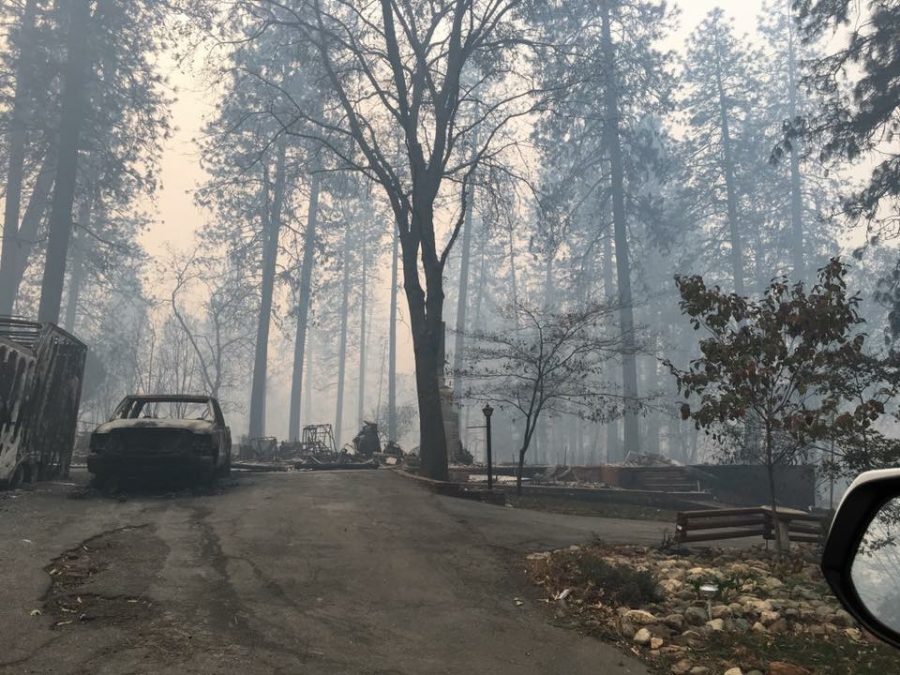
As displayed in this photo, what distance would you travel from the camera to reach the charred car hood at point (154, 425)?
35.8 feet

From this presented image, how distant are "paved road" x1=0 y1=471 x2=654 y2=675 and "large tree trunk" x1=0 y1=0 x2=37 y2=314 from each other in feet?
66.6

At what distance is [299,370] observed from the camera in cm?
4178

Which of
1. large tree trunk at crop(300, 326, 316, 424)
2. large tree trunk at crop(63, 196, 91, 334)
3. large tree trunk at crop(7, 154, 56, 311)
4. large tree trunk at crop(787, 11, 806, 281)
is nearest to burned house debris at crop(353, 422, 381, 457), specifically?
large tree trunk at crop(63, 196, 91, 334)

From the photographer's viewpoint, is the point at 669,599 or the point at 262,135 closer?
the point at 669,599

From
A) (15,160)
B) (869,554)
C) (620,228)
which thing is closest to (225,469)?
(869,554)

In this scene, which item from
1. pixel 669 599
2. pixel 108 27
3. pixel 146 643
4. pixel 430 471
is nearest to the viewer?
pixel 146 643

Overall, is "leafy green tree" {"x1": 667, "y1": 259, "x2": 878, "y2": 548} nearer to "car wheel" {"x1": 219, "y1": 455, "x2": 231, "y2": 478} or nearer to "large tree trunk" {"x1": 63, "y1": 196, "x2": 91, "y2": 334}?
"car wheel" {"x1": 219, "y1": 455, "x2": 231, "y2": 478}

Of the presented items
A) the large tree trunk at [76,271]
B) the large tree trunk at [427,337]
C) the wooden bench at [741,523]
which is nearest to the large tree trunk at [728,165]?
the large tree trunk at [427,337]

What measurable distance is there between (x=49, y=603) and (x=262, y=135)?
104 ft

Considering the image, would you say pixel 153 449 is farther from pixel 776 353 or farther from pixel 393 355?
pixel 393 355

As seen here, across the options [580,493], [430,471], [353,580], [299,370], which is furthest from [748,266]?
[353,580]

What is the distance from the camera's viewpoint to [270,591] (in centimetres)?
617

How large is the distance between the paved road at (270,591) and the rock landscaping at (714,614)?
0.37m

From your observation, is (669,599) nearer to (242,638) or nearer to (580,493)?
(242,638)
